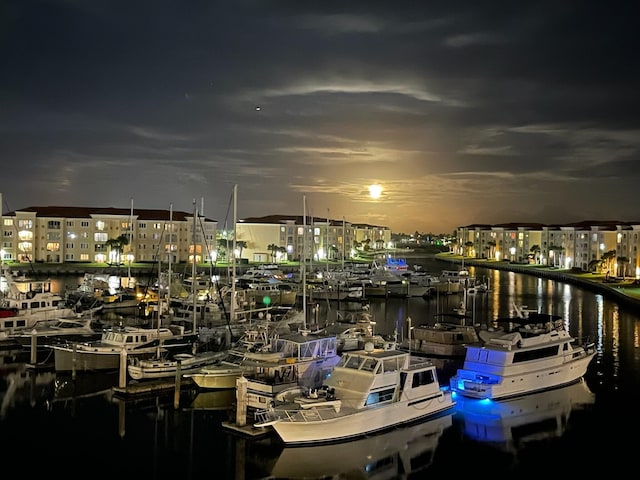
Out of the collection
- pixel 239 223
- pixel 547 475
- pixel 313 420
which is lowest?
pixel 547 475

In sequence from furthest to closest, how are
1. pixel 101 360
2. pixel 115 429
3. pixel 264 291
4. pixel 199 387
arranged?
1. pixel 264 291
2. pixel 101 360
3. pixel 199 387
4. pixel 115 429

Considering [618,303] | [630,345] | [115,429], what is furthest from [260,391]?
[618,303]

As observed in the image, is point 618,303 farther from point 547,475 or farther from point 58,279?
point 58,279

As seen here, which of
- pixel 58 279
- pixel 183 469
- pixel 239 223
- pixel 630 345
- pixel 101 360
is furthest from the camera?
pixel 239 223

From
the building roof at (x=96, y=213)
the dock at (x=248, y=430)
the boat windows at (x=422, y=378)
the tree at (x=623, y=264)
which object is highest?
the building roof at (x=96, y=213)

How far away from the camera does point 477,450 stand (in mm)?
18578

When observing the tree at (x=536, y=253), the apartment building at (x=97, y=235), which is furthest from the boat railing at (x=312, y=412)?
the tree at (x=536, y=253)

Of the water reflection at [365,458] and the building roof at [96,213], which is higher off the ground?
the building roof at [96,213]

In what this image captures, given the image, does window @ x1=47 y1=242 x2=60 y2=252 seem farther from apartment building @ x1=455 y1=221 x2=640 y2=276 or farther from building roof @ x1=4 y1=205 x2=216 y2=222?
apartment building @ x1=455 y1=221 x2=640 y2=276

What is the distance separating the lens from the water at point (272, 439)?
1703 cm

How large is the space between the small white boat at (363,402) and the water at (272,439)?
391 millimetres

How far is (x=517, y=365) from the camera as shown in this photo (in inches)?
907

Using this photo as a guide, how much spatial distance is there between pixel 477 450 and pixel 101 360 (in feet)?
52.3

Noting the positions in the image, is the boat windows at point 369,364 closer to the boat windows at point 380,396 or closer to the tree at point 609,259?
the boat windows at point 380,396
